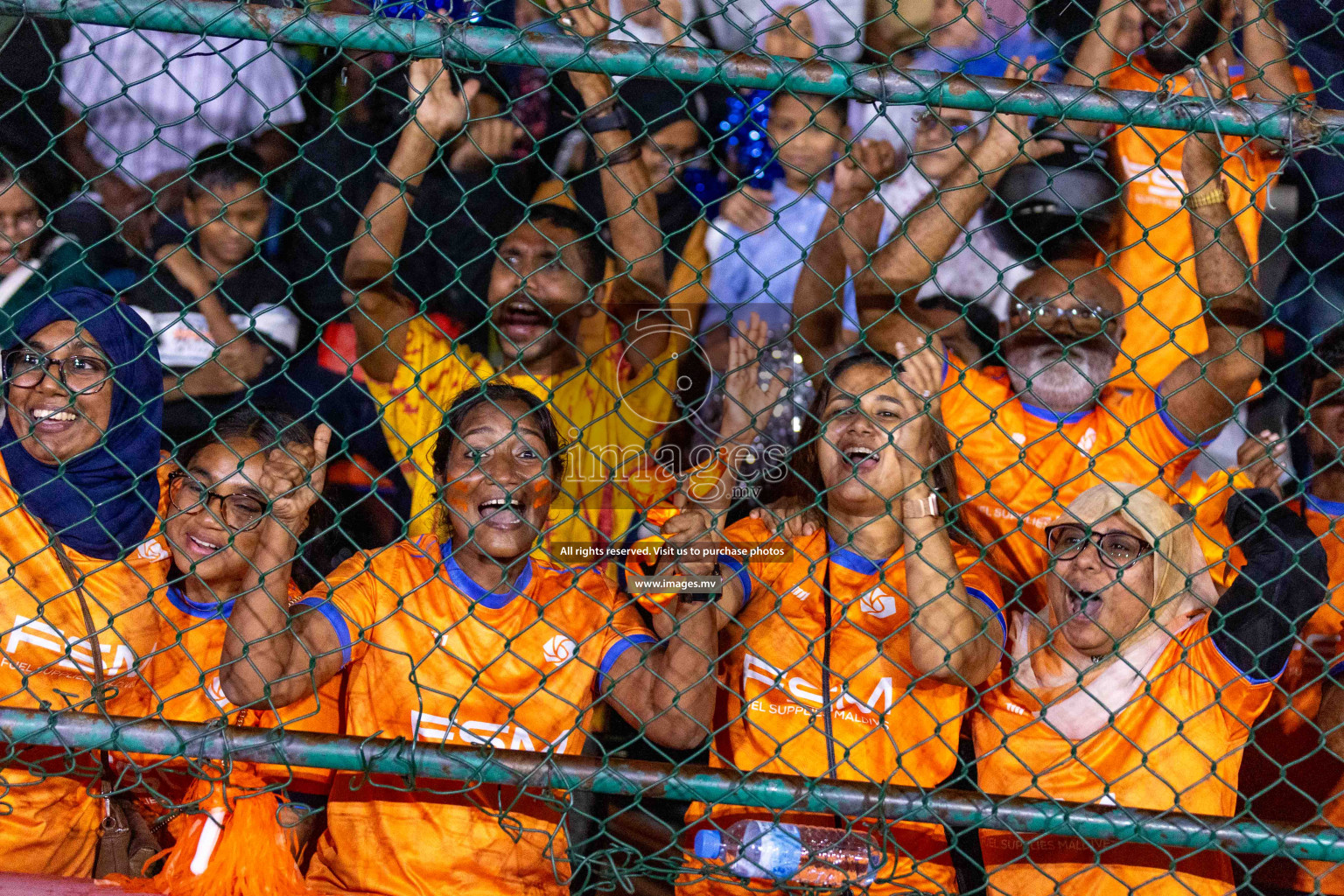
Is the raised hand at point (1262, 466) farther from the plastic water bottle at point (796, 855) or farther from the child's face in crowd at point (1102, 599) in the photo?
the plastic water bottle at point (796, 855)

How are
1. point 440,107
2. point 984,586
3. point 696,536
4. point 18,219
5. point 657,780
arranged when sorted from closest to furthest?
point 657,780, point 696,536, point 984,586, point 440,107, point 18,219

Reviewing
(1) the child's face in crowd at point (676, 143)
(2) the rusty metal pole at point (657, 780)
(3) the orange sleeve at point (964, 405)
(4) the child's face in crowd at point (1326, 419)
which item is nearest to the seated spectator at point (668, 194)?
(1) the child's face in crowd at point (676, 143)

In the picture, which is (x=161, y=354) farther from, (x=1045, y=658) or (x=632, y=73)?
(x=1045, y=658)

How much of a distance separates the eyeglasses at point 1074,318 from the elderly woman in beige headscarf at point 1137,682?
25.9 inches

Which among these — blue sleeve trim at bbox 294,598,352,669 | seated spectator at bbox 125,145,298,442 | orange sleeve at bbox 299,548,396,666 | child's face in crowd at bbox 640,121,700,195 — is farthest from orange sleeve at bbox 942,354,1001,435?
seated spectator at bbox 125,145,298,442

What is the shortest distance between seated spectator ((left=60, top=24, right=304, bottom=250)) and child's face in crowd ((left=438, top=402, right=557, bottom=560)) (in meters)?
1.51

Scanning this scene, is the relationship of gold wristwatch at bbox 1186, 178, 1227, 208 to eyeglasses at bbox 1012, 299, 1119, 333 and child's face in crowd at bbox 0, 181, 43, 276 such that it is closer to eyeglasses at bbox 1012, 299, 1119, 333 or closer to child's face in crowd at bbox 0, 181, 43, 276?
eyeglasses at bbox 1012, 299, 1119, 333

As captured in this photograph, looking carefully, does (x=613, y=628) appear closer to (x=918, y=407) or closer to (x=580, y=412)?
(x=580, y=412)

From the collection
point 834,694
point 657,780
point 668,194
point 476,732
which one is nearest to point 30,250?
Answer: point 668,194

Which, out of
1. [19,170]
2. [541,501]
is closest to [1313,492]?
[541,501]

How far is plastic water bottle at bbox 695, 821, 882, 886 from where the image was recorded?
8.04ft

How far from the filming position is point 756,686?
2.79 metres

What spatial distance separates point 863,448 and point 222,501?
1653 mm

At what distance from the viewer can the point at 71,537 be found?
9.48 feet
